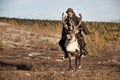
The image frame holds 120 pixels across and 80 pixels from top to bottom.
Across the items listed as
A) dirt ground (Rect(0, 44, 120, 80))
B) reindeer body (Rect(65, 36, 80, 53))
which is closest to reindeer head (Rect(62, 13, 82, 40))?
reindeer body (Rect(65, 36, 80, 53))

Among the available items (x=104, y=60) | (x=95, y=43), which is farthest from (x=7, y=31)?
(x=104, y=60)

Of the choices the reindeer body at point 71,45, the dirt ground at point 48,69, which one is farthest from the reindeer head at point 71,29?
the dirt ground at point 48,69

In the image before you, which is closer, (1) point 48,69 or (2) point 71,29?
(2) point 71,29

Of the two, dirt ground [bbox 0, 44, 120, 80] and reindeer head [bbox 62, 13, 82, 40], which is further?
reindeer head [bbox 62, 13, 82, 40]

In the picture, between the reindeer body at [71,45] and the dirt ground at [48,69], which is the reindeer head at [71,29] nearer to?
the reindeer body at [71,45]

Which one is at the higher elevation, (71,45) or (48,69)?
(71,45)

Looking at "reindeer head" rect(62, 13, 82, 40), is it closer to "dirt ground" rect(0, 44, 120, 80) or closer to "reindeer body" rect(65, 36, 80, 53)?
"reindeer body" rect(65, 36, 80, 53)

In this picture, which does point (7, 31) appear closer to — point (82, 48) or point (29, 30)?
point (29, 30)

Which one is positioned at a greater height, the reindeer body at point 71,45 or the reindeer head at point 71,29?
the reindeer head at point 71,29

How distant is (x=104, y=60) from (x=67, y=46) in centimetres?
776

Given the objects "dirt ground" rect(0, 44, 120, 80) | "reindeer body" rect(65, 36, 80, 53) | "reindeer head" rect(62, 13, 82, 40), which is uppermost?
"reindeer head" rect(62, 13, 82, 40)

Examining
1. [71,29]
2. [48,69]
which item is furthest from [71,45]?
[48,69]

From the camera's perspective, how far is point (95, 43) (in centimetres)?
3481

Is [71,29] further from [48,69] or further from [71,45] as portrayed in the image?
[48,69]
